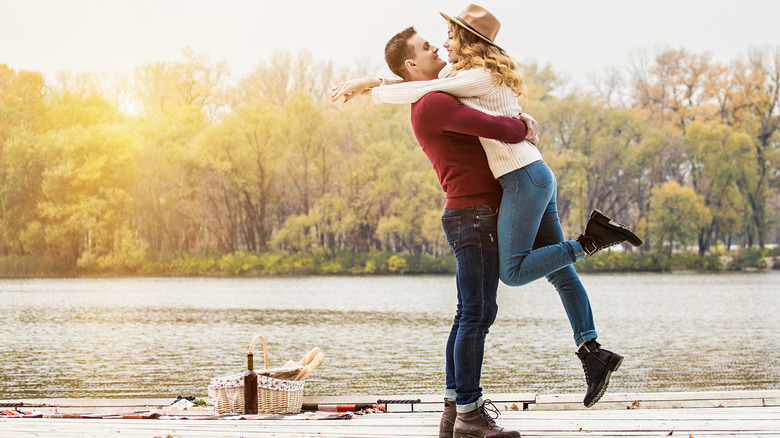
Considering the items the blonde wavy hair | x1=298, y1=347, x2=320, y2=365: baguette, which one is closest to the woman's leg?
the blonde wavy hair

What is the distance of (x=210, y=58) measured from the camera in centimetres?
4788

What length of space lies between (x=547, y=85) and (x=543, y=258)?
44455 mm

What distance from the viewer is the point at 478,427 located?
10.2 feet

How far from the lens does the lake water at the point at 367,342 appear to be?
359 inches

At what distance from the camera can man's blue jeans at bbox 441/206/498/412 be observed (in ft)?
10.3

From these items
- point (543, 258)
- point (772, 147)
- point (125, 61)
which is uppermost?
point (125, 61)

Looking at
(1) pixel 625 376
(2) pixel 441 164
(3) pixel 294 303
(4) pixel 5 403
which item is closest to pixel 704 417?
(2) pixel 441 164

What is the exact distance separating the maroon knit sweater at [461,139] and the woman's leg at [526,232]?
8 centimetres

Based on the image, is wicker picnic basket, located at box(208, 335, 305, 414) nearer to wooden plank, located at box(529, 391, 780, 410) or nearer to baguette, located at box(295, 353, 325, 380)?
baguette, located at box(295, 353, 325, 380)

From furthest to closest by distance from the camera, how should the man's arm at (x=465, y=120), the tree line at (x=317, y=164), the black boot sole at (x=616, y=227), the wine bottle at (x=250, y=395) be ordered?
the tree line at (x=317, y=164) → the wine bottle at (x=250, y=395) → the black boot sole at (x=616, y=227) → the man's arm at (x=465, y=120)

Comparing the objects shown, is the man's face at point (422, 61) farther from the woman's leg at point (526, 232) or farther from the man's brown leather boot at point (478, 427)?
the man's brown leather boot at point (478, 427)

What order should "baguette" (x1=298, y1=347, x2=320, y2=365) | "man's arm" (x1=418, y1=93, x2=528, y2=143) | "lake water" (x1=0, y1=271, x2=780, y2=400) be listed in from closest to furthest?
"man's arm" (x1=418, y1=93, x2=528, y2=143)
"baguette" (x1=298, y1=347, x2=320, y2=365)
"lake water" (x1=0, y1=271, x2=780, y2=400)

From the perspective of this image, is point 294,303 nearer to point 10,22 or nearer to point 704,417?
point 704,417

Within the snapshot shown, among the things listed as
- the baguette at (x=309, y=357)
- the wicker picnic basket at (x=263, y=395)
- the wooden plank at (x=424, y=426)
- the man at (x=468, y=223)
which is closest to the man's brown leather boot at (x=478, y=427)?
the man at (x=468, y=223)
